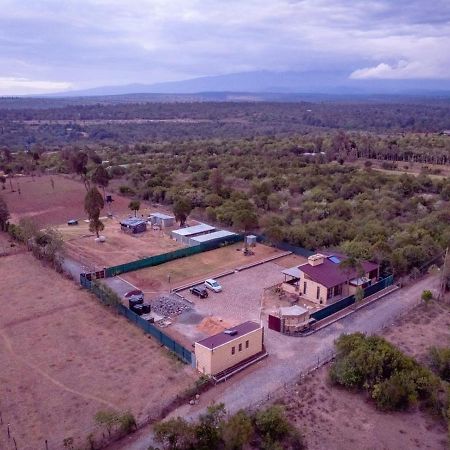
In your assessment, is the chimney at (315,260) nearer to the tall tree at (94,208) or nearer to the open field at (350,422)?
the open field at (350,422)

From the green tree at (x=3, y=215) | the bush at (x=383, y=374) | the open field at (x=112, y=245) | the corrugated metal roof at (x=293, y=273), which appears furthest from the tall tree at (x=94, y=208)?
the bush at (x=383, y=374)

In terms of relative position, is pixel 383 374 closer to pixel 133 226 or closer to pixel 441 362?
pixel 441 362

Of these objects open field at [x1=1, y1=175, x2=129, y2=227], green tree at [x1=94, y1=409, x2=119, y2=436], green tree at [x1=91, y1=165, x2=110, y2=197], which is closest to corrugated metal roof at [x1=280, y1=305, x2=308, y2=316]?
green tree at [x1=94, y1=409, x2=119, y2=436]

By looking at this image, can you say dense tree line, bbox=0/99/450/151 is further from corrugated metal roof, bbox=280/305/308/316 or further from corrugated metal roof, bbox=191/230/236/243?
corrugated metal roof, bbox=280/305/308/316

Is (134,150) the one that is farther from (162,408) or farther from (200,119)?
(200,119)

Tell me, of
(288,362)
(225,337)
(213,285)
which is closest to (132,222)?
(213,285)

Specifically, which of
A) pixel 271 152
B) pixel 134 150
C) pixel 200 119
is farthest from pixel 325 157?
pixel 200 119
